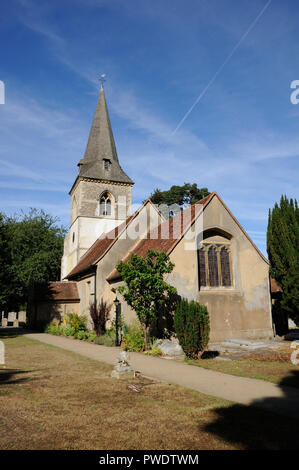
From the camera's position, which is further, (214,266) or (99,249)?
(99,249)

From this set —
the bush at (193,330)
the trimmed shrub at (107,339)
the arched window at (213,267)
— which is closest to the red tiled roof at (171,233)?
the arched window at (213,267)

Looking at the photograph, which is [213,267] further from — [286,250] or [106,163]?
[106,163]

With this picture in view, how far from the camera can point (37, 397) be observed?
6.85 m

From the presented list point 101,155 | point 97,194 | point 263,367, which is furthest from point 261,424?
point 101,155

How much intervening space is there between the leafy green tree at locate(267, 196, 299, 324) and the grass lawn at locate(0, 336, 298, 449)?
10.6 meters

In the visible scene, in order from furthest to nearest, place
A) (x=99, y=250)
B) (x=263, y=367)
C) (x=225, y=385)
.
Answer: (x=99, y=250)
(x=263, y=367)
(x=225, y=385)

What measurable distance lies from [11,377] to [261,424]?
6.90 m

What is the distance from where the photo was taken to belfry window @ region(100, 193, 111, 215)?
3203 cm

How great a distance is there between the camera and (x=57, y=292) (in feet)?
89.6

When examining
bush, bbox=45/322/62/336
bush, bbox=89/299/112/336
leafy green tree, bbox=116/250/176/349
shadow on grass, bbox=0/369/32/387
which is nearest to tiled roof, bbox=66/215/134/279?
bush, bbox=89/299/112/336

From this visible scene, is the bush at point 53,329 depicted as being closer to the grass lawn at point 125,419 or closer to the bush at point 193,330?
the bush at point 193,330

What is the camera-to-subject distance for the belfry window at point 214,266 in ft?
56.6

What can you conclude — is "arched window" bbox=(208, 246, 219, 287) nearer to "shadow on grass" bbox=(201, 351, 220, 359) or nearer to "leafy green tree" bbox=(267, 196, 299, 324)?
"leafy green tree" bbox=(267, 196, 299, 324)

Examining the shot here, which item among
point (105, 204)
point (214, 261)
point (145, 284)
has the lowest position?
point (145, 284)
